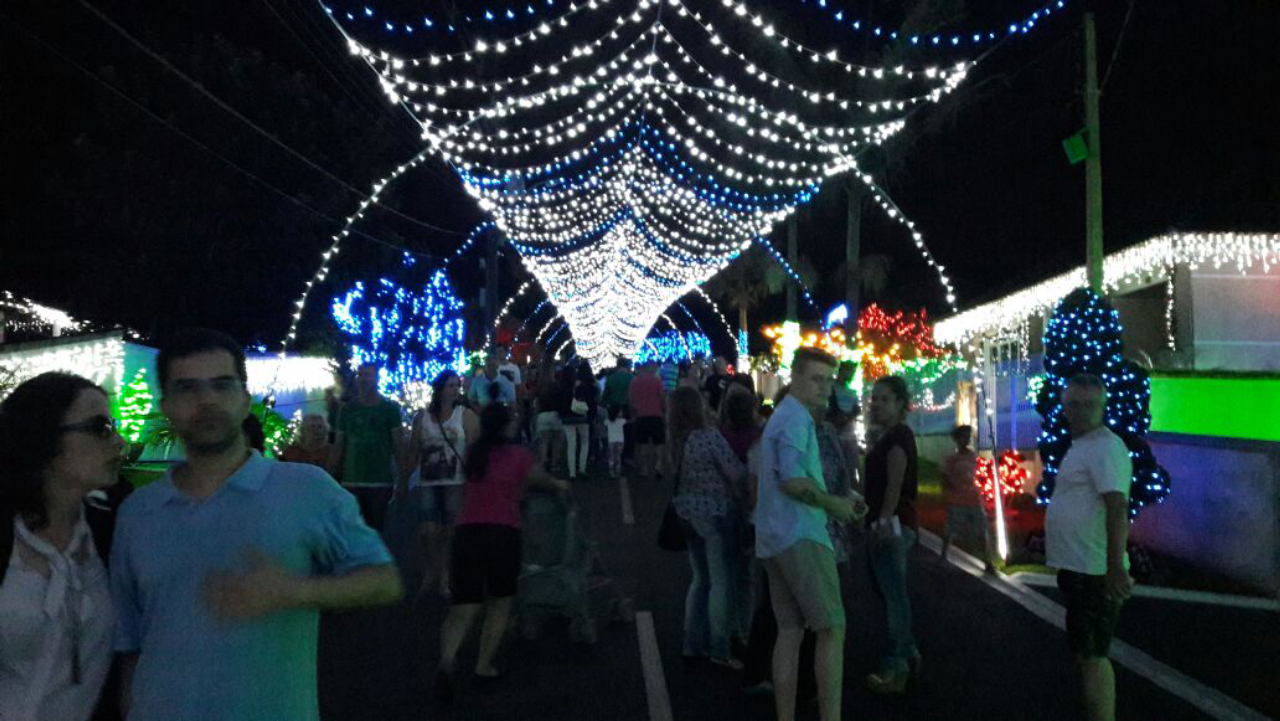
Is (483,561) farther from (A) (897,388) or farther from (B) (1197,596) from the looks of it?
(B) (1197,596)

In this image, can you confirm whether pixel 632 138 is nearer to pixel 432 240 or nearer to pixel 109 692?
pixel 109 692

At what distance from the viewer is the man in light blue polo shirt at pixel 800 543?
5.45 meters

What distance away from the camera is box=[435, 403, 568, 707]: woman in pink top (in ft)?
22.2

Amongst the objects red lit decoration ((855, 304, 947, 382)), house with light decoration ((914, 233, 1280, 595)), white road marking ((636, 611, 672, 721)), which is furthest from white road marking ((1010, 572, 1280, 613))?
red lit decoration ((855, 304, 947, 382))

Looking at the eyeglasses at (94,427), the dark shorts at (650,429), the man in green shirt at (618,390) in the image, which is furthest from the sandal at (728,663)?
the man in green shirt at (618,390)

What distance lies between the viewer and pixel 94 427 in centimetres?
303

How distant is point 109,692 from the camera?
2912mm

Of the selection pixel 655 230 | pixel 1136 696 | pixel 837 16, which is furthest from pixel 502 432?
pixel 655 230

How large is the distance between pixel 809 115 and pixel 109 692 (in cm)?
3403

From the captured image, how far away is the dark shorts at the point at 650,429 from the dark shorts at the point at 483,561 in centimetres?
1111

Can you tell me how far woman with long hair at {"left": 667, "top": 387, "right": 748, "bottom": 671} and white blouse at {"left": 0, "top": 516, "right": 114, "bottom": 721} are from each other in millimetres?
4734

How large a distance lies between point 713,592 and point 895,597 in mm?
1102

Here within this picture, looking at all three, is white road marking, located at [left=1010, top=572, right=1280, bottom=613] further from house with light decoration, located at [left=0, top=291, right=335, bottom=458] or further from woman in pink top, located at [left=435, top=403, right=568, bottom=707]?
house with light decoration, located at [left=0, top=291, right=335, bottom=458]

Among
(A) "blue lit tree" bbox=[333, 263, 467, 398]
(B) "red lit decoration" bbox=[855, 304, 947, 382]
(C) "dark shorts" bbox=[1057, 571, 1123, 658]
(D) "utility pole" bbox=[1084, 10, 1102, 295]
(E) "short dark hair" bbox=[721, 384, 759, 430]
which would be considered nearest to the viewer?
(C) "dark shorts" bbox=[1057, 571, 1123, 658]
